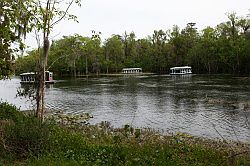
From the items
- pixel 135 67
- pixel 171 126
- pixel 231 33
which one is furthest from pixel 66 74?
pixel 171 126

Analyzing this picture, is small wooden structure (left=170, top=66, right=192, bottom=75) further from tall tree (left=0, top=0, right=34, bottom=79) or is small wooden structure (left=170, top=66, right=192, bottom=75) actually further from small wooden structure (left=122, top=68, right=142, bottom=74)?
tall tree (left=0, top=0, right=34, bottom=79)

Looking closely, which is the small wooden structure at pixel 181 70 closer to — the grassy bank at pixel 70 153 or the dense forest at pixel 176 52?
the dense forest at pixel 176 52

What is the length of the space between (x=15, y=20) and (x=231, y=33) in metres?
96.1

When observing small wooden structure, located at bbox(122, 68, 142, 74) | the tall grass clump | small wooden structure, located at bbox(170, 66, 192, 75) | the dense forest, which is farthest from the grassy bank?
small wooden structure, located at bbox(122, 68, 142, 74)

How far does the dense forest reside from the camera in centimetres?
9494

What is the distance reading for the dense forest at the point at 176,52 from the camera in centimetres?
9494

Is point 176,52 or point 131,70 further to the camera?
point 131,70

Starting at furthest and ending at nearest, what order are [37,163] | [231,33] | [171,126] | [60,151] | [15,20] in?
1. [231,33]
2. [171,126]
3. [15,20]
4. [60,151]
5. [37,163]

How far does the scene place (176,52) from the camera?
122 m

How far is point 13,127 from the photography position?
9820 millimetres

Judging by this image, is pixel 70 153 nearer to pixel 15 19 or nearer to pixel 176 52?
pixel 15 19

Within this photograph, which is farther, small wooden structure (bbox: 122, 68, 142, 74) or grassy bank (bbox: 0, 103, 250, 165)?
small wooden structure (bbox: 122, 68, 142, 74)

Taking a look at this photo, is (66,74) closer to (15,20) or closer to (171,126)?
(171,126)

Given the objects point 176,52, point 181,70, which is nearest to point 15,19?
point 181,70
